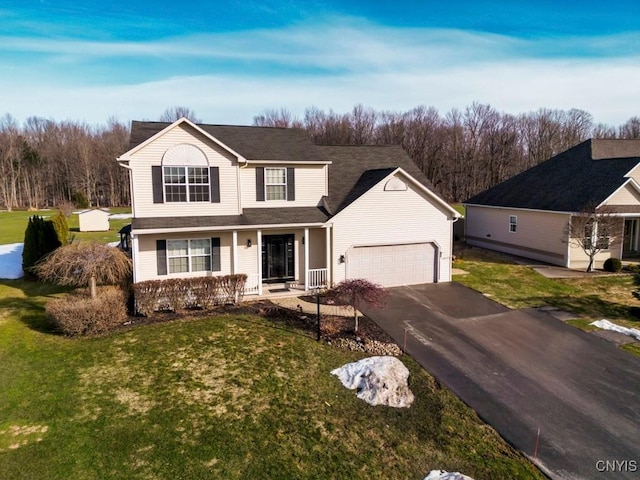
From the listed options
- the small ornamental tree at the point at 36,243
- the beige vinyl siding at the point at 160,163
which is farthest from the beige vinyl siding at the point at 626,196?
the small ornamental tree at the point at 36,243

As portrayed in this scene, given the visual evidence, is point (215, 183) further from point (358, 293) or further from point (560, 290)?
point (560, 290)

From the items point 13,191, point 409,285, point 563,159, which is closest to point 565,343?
point 409,285

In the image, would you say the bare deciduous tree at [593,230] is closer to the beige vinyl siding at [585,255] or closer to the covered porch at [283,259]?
the beige vinyl siding at [585,255]

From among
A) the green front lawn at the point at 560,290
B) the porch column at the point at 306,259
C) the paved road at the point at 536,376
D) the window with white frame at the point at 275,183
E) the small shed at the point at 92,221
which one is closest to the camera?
the paved road at the point at 536,376

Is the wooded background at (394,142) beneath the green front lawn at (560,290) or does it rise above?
above

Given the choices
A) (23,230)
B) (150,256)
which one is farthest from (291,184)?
(23,230)

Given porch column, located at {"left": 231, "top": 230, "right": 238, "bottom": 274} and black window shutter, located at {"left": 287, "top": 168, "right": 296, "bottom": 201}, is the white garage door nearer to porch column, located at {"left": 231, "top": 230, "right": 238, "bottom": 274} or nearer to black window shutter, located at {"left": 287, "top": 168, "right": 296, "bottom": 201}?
black window shutter, located at {"left": 287, "top": 168, "right": 296, "bottom": 201}
